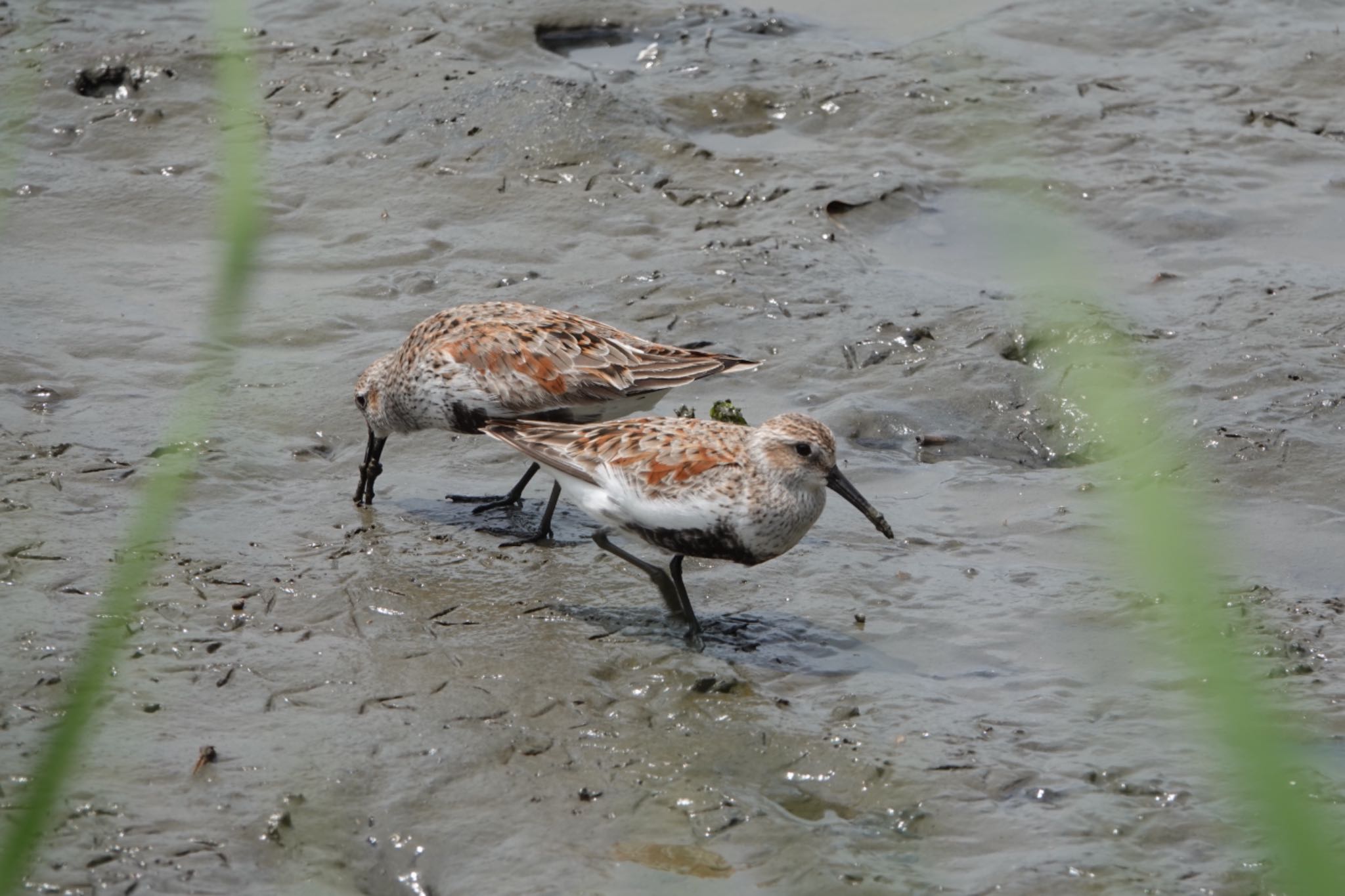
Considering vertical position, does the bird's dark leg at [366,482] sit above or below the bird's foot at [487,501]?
above

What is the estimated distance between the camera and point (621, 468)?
6.07 metres

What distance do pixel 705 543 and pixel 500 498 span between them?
164cm

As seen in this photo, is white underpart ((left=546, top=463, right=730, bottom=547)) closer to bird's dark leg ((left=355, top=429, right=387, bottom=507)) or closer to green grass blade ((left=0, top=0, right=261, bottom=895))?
bird's dark leg ((left=355, top=429, right=387, bottom=507))

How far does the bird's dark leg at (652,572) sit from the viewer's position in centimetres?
620

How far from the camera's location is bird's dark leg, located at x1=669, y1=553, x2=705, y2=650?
5934 millimetres

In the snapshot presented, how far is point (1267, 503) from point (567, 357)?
128 inches

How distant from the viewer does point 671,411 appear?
806 cm

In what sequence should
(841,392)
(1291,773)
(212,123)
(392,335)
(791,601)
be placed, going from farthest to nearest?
(212,123) → (392,335) → (841,392) → (791,601) → (1291,773)

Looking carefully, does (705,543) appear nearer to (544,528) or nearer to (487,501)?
(544,528)

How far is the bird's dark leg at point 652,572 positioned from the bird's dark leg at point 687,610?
4 centimetres

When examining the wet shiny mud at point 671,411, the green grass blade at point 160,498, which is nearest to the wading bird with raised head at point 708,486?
the wet shiny mud at point 671,411

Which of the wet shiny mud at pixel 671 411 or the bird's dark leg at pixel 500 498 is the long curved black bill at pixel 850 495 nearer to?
the wet shiny mud at pixel 671 411

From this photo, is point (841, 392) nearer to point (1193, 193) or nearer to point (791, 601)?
point (791, 601)

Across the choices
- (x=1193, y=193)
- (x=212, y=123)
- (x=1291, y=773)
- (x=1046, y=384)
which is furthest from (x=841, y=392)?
(x=1291, y=773)
